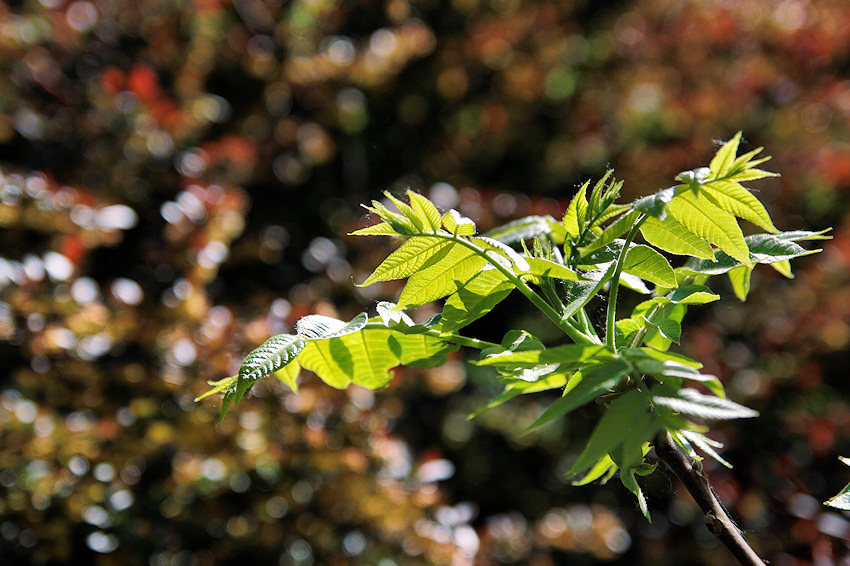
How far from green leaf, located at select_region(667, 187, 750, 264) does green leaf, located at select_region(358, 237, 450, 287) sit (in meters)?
0.22

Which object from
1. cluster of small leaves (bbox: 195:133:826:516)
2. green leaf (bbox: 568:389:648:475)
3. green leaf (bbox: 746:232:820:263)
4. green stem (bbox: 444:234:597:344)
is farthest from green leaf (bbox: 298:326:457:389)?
green leaf (bbox: 746:232:820:263)

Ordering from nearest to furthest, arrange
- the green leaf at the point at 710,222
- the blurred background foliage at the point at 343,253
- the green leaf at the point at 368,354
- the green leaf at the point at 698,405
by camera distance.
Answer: the green leaf at the point at 698,405 → the green leaf at the point at 710,222 → the green leaf at the point at 368,354 → the blurred background foliage at the point at 343,253

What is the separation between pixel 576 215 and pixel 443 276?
0.15 m

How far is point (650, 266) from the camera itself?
0.60 meters

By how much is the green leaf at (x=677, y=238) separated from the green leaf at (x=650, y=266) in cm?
1

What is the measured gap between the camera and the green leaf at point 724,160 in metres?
0.54

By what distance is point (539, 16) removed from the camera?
11.4 feet

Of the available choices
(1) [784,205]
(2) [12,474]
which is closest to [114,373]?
(2) [12,474]

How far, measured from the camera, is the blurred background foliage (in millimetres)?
1928

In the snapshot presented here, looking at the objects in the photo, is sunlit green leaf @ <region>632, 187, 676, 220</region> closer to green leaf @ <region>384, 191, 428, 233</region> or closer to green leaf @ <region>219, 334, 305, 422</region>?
green leaf @ <region>384, 191, 428, 233</region>

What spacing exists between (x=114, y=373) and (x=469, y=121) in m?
2.20

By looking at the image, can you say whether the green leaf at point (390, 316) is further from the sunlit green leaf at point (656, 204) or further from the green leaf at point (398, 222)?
the sunlit green leaf at point (656, 204)

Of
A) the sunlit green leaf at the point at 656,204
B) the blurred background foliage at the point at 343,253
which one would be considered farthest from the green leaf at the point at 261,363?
the blurred background foliage at the point at 343,253

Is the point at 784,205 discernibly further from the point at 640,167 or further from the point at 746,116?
the point at 640,167
